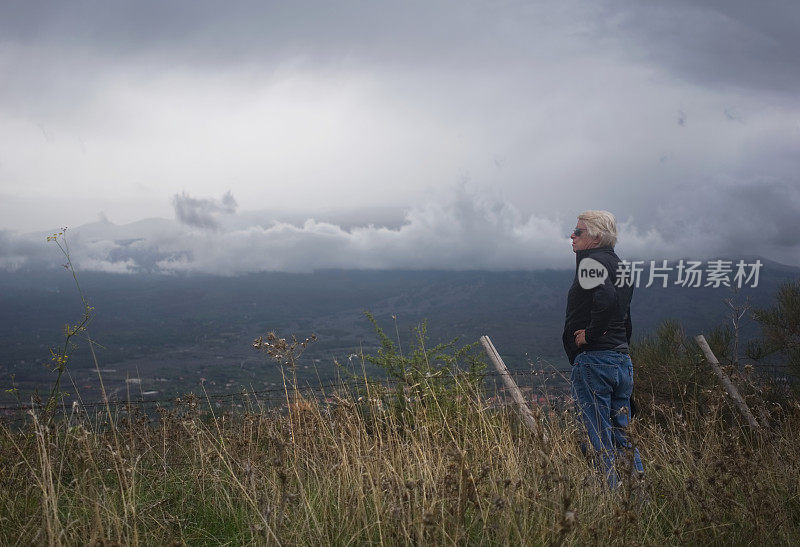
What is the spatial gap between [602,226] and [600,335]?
82 centimetres

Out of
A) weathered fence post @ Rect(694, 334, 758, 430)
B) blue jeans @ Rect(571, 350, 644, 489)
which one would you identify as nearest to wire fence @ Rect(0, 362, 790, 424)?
blue jeans @ Rect(571, 350, 644, 489)

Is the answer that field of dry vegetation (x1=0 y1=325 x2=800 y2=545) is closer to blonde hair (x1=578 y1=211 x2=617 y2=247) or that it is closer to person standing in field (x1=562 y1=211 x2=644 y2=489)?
person standing in field (x1=562 y1=211 x2=644 y2=489)

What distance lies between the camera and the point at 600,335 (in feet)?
13.2

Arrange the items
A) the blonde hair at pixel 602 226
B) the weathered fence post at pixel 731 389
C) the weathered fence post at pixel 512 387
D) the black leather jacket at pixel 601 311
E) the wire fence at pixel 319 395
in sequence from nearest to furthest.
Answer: the black leather jacket at pixel 601 311
the blonde hair at pixel 602 226
the wire fence at pixel 319 395
the weathered fence post at pixel 512 387
the weathered fence post at pixel 731 389

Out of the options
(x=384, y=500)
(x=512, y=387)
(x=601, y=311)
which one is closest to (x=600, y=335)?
(x=601, y=311)

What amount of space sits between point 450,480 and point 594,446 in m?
1.74

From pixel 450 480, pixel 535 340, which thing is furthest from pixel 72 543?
pixel 535 340

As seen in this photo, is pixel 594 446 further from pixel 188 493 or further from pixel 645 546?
pixel 188 493

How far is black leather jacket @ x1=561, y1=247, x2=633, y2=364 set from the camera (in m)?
3.96

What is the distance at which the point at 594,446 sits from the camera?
4066mm

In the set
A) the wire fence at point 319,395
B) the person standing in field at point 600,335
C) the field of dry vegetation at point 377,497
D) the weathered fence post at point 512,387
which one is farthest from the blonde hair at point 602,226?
the weathered fence post at point 512,387

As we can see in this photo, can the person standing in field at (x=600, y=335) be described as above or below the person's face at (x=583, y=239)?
below

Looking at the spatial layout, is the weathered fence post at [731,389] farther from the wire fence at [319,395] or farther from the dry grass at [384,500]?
the wire fence at [319,395]

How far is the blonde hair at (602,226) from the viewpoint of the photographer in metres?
4.16
